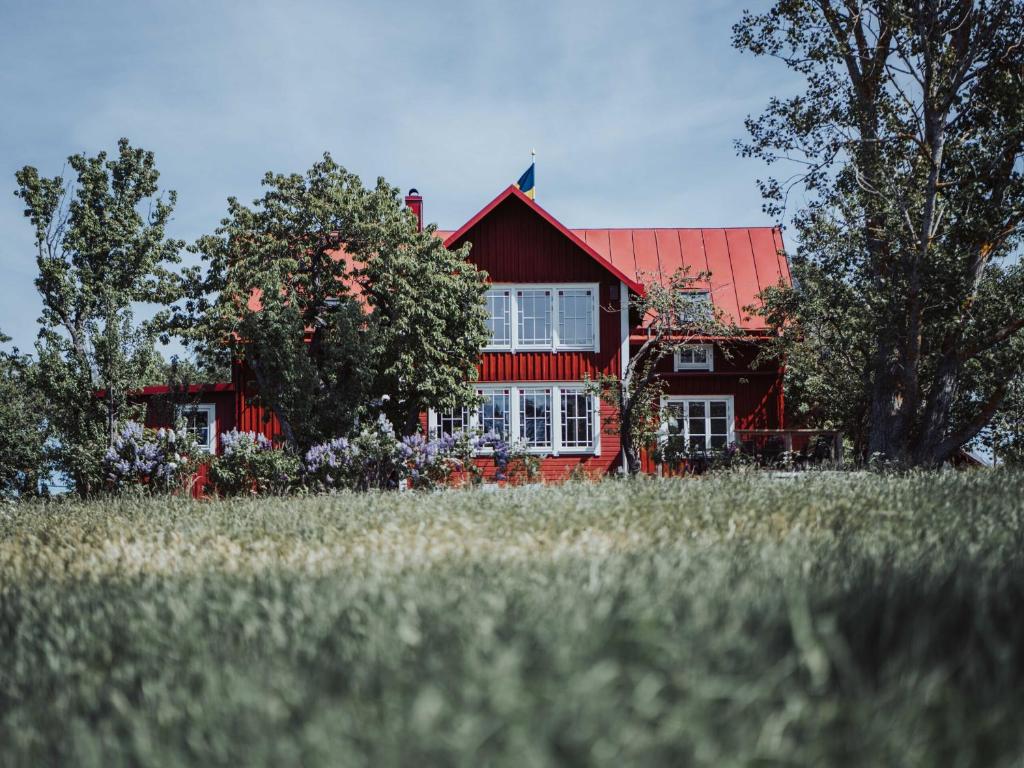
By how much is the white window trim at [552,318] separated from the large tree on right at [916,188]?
6.56 metres

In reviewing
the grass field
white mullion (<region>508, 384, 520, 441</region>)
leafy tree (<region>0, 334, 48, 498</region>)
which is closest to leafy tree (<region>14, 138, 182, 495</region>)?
leafy tree (<region>0, 334, 48, 498</region>)

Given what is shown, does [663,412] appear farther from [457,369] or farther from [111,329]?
[111,329]

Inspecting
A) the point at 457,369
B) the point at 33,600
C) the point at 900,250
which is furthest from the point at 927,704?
the point at 457,369

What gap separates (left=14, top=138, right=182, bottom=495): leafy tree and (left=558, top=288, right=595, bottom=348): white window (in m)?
9.46

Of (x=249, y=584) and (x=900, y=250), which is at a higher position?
(x=900, y=250)

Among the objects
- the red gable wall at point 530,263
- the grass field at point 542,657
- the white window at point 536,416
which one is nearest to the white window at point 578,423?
the white window at point 536,416

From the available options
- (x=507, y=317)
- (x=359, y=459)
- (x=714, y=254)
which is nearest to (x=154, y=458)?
(x=359, y=459)

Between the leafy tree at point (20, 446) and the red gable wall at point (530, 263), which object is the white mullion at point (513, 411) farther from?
the leafy tree at point (20, 446)

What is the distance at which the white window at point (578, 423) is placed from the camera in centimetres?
2614

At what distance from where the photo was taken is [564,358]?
86.7ft

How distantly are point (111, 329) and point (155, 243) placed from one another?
16.6 feet

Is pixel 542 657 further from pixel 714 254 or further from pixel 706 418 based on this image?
pixel 714 254

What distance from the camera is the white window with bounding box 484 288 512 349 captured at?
26.5m

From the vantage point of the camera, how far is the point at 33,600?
4.72m
